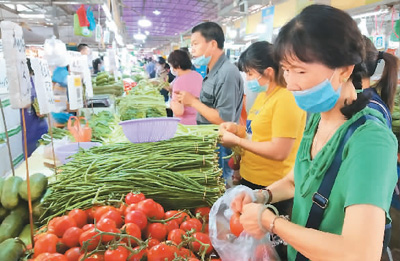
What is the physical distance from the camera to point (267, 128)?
2.22 m

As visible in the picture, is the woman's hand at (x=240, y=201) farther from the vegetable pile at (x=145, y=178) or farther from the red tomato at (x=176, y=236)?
the vegetable pile at (x=145, y=178)

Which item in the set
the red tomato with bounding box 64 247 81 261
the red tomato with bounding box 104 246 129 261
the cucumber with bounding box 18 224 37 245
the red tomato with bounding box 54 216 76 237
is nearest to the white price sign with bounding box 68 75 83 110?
the cucumber with bounding box 18 224 37 245

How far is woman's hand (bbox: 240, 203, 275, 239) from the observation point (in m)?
1.15

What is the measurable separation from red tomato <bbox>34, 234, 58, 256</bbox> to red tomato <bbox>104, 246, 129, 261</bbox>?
10.8 inches

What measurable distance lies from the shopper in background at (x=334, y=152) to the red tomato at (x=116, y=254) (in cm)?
50

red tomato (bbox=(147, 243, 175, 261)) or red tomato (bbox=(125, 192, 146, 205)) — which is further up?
red tomato (bbox=(125, 192, 146, 205))

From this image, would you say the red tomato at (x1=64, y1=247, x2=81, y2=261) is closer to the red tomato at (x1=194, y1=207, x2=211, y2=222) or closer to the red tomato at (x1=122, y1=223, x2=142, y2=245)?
the red tomato at (x1=122, y1=223, x2=142, y2=245)

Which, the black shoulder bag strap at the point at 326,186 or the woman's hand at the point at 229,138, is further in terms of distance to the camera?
the woman's hand at the point at 229,138

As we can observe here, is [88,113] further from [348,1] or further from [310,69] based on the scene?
[348,1]

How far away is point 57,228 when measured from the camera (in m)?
1.36

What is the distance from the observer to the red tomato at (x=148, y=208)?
1440 mm

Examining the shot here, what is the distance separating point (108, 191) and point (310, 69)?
1276mm

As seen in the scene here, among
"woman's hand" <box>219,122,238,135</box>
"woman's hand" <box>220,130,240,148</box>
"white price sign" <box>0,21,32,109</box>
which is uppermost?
"white price sign" <box>0,21,32,109</box>

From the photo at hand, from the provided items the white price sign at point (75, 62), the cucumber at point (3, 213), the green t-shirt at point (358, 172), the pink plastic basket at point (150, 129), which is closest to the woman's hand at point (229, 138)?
the pink plastic basket at point (150, 129)
